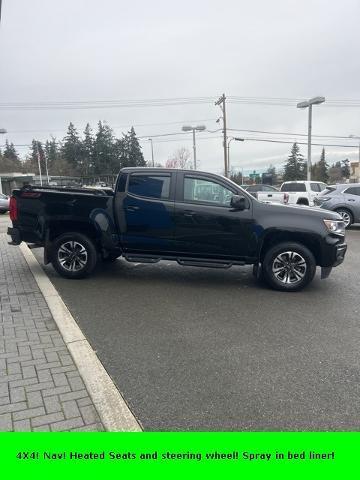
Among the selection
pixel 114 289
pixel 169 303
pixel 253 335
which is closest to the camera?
pixel 253 335

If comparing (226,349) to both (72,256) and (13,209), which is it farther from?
(13,209)

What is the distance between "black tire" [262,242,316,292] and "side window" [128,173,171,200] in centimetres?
202

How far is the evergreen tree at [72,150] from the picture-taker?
261 ft

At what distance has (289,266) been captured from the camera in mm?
6086

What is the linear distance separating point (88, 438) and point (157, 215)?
413 cm

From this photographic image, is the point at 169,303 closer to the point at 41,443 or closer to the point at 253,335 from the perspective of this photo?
the point at 253,335

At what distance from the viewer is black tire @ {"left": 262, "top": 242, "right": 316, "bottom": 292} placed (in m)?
6.03

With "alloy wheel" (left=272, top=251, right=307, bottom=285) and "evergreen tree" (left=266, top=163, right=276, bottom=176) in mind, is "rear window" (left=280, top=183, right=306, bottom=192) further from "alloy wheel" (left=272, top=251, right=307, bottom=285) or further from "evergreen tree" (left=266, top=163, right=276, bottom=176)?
"evergreen tree" (left=266, top=163, right=276, bottom=176)

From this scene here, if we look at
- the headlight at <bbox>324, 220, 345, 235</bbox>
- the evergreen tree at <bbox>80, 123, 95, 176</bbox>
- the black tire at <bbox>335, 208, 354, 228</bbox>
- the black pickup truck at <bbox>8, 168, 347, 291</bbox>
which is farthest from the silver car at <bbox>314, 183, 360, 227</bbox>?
the evergreen tree at <bbox>80, 123, 95, 176</bbox>

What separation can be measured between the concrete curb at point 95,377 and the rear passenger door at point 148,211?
169 cm

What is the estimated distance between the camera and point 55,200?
6.63 metres

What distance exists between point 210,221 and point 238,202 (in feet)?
1.78

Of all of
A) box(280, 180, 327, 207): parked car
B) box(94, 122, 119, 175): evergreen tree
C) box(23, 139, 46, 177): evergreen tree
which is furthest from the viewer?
box(23, 139, 46, 177): evergreen tree

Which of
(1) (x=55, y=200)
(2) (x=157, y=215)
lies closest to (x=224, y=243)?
(2) (x=157, y=215)
